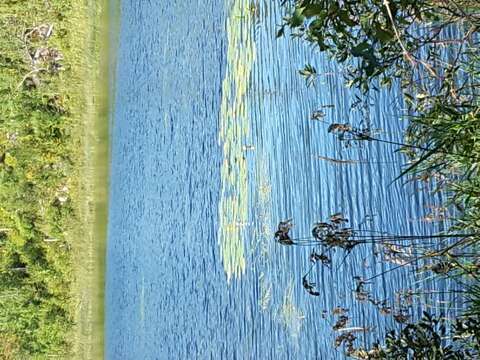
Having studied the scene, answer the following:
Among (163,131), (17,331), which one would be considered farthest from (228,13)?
(17,331)

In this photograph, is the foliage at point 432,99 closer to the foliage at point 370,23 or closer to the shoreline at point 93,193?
the foliage at point 370,23

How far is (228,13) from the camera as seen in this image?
4930mm

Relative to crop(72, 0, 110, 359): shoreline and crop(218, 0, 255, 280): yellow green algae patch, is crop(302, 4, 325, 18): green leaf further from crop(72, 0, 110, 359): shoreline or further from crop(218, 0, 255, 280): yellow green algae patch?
crop(72, 0, 110, 359): shoreline

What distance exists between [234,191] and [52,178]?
7.90 ft

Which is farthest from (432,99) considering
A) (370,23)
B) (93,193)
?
(93,193)

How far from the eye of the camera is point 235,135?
4.62m

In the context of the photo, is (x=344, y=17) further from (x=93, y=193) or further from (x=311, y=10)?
(x=93, y=193)

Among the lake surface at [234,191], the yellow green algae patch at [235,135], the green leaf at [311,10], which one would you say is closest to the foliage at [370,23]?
the green leaf at [311,10]

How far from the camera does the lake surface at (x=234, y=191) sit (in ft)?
11.1

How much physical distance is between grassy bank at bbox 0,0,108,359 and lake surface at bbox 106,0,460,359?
24 cm

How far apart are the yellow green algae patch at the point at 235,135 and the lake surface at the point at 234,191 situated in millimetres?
14

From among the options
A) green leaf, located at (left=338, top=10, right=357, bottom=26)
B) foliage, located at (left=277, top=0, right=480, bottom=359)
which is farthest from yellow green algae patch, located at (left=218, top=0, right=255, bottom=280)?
green leaf, located at (left=338, top=10, right=357, bottom=26)

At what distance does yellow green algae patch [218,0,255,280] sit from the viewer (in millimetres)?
4449

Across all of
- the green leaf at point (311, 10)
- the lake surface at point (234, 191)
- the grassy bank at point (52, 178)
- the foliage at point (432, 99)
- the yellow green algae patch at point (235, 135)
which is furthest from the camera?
the grassy bank at point (52, 178)
